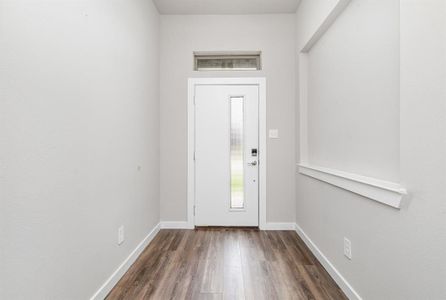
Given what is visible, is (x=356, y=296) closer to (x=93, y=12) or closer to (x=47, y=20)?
(x=47, y=20)

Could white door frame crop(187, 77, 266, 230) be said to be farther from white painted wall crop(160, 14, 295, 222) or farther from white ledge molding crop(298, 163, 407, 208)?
white ledge molding crop(298, 163, 407, 208)

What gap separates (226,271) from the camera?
209 cm

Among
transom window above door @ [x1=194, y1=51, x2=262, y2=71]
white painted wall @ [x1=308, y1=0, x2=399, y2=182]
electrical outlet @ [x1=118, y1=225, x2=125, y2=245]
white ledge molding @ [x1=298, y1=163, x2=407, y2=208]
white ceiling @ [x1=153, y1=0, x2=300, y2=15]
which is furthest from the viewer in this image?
transom window above door @ [x1=194, y1=51, x2=262, y2=71]

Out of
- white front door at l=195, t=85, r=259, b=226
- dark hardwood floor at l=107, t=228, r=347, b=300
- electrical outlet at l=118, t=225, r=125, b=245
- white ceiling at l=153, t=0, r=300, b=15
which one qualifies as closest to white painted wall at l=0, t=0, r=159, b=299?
electrical outlet at l=118, t=225, r=125, b=245

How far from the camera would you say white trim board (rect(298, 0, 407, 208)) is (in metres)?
1.30

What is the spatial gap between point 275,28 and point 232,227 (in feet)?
8.90

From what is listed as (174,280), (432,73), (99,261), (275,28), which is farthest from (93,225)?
(275,28)

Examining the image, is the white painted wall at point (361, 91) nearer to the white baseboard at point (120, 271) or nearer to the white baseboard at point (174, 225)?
the white baseboard at point (174, 225)

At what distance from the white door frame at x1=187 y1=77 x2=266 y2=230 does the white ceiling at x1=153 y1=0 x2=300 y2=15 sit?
2.82ft

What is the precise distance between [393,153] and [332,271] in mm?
1158

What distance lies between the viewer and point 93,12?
1.63 metres

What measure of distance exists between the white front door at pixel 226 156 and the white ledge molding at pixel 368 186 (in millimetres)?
1185

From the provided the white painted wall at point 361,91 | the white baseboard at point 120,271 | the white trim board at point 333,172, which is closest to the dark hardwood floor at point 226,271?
the white baseboard at point 120,271

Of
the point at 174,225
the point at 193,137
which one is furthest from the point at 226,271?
the point at 193,137
